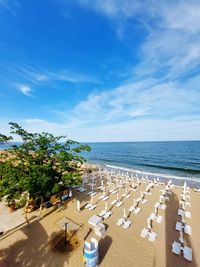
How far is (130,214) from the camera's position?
12.3 metres

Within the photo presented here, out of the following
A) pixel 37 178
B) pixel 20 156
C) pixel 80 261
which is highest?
pixel 20 156

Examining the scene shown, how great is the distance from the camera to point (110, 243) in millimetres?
9000

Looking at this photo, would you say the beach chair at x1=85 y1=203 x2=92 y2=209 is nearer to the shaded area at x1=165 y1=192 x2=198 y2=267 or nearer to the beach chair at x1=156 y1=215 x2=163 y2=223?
the beach chair at x1=156 y1=215 x2=163 y2=223

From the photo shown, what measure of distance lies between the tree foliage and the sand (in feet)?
7.94

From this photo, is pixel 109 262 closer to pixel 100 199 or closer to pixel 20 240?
pixel 20 240

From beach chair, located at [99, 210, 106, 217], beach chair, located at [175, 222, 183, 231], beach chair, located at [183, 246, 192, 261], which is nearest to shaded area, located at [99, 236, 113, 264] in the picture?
beach chair, located at [99, 210, 106, 217]

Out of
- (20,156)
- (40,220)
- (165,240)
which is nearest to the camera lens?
(165,240)

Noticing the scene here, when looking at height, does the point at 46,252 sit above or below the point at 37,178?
below

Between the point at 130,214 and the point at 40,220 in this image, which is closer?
the point at 40,220

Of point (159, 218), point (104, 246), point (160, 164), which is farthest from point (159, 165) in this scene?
point (104, 246)

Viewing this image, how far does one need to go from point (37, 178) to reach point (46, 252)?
199 inches

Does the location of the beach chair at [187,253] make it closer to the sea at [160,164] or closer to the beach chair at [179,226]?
the beach chair at [179,226]

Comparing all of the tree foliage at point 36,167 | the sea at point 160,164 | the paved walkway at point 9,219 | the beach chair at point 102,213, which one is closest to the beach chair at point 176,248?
the beach chair at point 102,213

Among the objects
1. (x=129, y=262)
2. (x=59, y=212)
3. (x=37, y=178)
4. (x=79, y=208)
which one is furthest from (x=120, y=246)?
(x=37, y=178)
